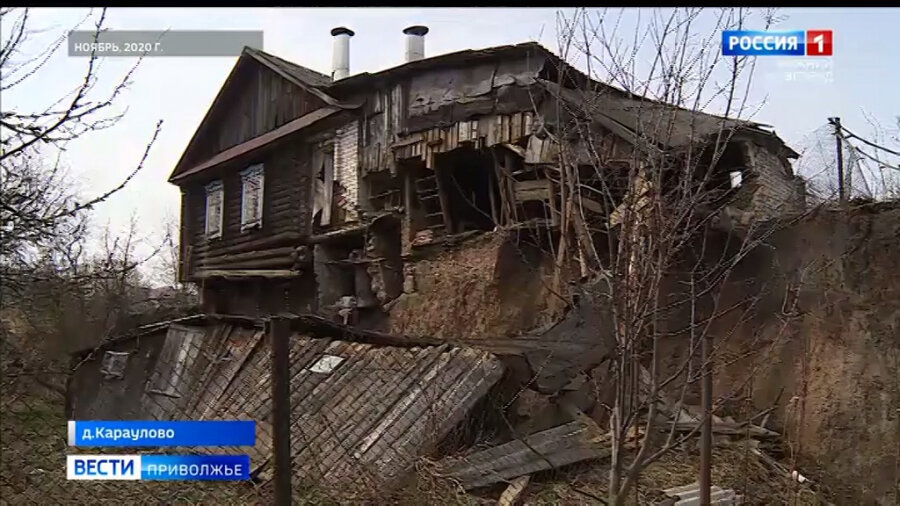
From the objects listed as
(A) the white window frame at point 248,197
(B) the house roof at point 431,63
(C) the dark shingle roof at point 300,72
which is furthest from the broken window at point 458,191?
(A) the white window frame at point 248,197

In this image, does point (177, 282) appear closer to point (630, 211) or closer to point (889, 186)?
point (889, 186)

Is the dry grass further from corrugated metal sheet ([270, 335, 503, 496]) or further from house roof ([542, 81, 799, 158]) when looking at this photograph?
house roof ([542, 81, 799, 158])

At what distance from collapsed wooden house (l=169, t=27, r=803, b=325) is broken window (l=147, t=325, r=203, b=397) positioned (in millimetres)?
3797

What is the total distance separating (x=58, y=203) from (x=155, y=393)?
4.56 m

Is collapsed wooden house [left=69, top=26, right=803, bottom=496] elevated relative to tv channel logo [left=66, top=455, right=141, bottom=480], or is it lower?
elevated

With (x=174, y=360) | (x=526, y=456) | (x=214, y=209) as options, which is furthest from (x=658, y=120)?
(x=214, y=209)

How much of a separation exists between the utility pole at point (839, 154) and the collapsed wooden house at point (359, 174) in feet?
1.12

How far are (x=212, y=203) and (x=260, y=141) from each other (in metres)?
2.30

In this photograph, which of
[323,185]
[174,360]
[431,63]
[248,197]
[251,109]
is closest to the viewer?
[174,360]

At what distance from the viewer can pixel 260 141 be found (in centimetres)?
1339

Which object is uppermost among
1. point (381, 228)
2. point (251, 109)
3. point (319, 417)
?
point (251, 109)

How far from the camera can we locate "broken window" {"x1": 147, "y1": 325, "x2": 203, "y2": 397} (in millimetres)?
7047

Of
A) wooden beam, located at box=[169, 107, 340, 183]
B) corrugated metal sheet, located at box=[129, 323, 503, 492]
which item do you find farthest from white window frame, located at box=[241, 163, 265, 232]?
corrugated metal sheet, located at box=[129, 323, 503, 492]

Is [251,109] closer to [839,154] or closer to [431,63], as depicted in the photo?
[431,63]
